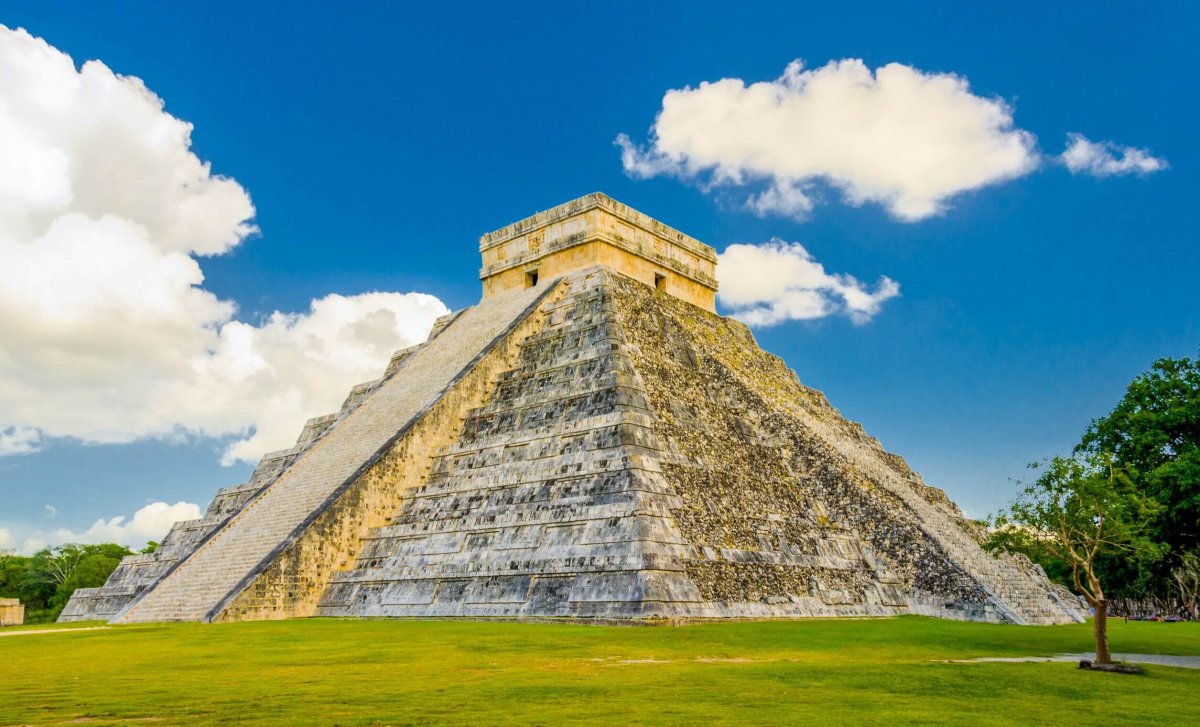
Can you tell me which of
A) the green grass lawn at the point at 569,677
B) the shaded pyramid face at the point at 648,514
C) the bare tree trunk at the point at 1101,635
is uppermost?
the shaded pyramid face at the point at 648,514

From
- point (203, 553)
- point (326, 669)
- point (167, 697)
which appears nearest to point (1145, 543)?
point (326, 669)

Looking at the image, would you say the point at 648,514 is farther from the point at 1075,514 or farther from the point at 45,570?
the point at 45,570

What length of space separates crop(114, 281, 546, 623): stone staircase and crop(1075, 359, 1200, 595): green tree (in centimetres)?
1389

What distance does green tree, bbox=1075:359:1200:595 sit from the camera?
538 inches

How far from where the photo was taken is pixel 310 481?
2053cm

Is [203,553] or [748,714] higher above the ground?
[203,553]

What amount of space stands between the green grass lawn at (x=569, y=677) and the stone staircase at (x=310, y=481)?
2.23m

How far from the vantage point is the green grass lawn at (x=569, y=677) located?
7.46m

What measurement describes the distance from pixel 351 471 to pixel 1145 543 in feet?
47.4

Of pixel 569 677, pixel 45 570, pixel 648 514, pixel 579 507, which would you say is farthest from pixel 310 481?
pixel 45 570

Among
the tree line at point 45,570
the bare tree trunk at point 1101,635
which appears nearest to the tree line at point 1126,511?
the bare tree trunk at point 1101,635

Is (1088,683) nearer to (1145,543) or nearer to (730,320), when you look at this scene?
(1145,543)

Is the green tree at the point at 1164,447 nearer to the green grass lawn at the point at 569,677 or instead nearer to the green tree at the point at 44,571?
the green grass lawn at the point at 569,677

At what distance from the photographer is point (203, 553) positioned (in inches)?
769
